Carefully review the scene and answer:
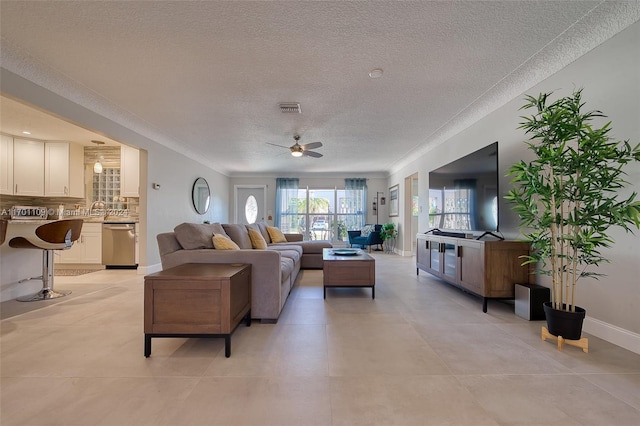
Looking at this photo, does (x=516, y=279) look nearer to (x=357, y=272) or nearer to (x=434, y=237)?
(x=434, y=237)

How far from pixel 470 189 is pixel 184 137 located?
184 inches

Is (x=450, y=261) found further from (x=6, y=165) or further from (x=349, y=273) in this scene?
(x=6, y=165)

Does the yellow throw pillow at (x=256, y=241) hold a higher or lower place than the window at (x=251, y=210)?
lower

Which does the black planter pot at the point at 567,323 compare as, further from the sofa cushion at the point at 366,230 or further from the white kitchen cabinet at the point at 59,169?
the white kitchen cabinet at the point at 59,169

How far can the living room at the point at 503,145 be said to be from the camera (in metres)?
1.97

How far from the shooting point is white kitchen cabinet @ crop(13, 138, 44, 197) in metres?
5.00

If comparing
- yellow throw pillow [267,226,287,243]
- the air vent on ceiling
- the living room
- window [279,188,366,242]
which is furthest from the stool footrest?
window [279,188,366,242]

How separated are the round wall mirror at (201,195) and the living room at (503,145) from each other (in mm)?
416

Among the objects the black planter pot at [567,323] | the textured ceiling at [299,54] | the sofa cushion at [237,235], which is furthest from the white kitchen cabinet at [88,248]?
the black planter pot at [567,323]

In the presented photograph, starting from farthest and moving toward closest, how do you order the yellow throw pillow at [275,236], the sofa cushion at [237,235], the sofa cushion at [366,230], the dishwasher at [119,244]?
the sofa cushion at [366,230]
the yellow throw pillow at [275,236]
the dishwasher at [119,244]
the sofa cushion at [237,235]

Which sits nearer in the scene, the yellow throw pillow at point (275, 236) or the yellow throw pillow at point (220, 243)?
the yellow throw pillow at point (220, 243)

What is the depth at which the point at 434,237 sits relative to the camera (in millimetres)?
4027

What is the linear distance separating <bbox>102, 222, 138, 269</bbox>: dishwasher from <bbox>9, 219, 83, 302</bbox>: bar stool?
1.62 metres

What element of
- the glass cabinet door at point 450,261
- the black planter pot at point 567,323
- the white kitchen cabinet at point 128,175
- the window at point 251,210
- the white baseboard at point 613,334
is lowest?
the white baseboard at point 613,334
